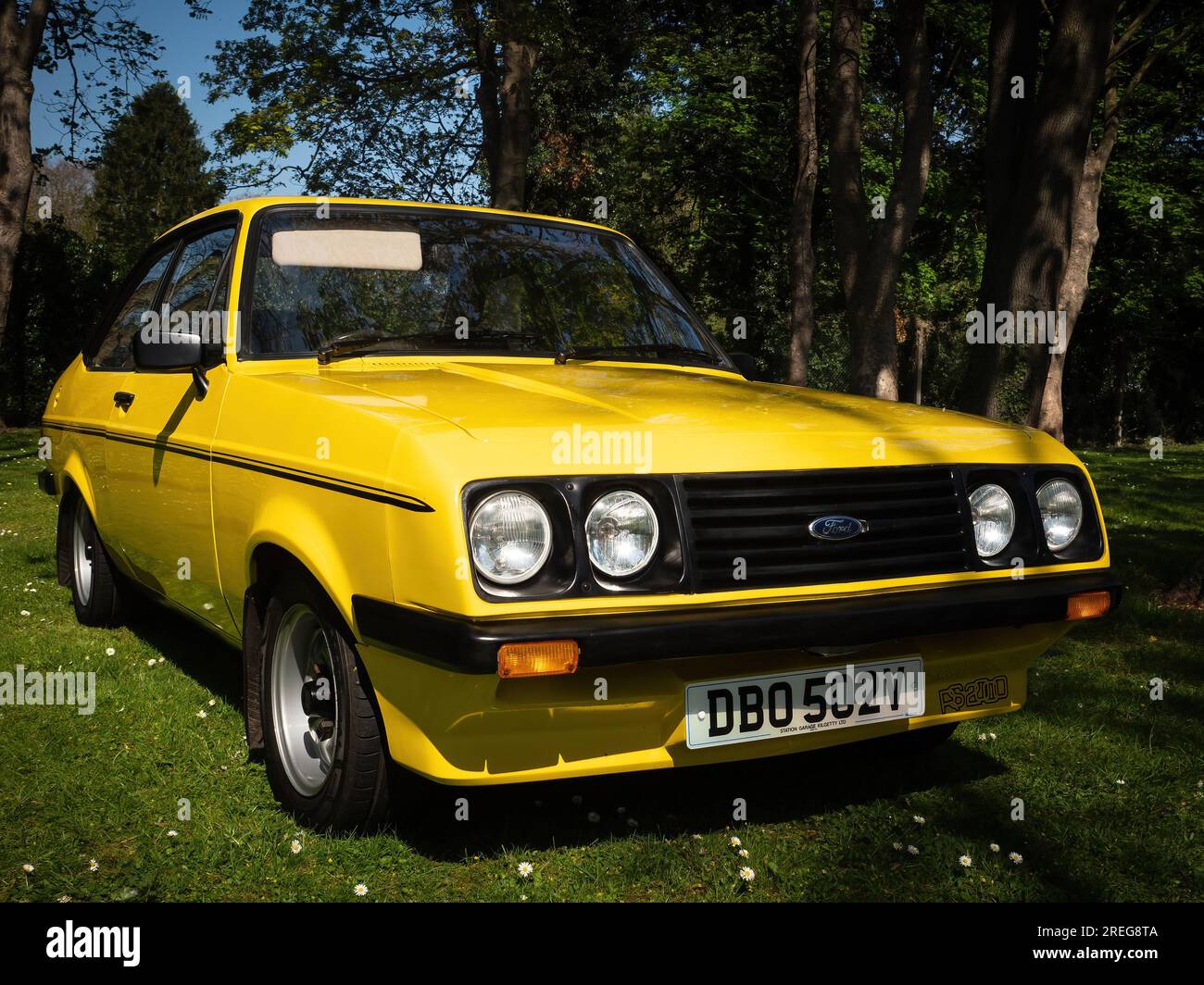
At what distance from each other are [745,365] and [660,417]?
176 centimetres

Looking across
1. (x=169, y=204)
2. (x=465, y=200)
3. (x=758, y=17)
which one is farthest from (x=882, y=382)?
(x=169, y=204)

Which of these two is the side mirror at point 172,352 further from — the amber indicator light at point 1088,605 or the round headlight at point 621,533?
the amber indicator light at point 1088,605

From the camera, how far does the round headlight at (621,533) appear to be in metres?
2.73

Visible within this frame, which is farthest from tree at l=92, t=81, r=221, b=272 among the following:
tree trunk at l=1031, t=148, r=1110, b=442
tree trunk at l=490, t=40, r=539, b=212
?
tree trunk at l=1031, t=148, r=1110, b=442

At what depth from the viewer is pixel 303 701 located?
3.51m

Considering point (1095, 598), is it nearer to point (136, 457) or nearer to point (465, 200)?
point (136, 457)

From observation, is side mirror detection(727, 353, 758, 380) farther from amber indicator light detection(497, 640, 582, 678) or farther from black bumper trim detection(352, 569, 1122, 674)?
amber indicator light detection(497, 640, 582, 678)

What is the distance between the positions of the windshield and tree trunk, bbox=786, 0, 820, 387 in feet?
39.2

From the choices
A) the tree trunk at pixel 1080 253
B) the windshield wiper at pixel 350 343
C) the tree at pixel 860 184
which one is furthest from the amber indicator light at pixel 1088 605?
the tree trunk at pixel 1080 253

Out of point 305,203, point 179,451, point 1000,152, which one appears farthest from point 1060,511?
point 1000,152

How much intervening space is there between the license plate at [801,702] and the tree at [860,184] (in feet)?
35.2

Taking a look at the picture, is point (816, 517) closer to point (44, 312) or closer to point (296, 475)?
point (296, 475)

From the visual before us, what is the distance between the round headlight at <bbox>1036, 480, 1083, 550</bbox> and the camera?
344 cm
